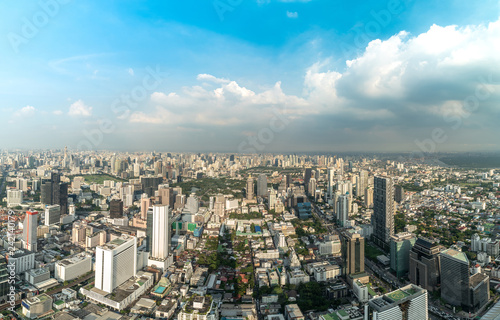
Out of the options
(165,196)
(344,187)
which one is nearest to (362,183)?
(344,187)

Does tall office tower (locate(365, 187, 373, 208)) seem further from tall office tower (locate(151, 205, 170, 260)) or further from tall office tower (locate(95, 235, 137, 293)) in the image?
tall office tower (locate(95, 235, 137, 293))

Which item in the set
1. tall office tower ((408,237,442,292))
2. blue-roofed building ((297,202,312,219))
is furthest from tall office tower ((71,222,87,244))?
tall office tower ((408,237,442,292))

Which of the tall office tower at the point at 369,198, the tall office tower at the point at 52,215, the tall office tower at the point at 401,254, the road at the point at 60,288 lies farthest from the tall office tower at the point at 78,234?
the tall office tower at the point at 369,198

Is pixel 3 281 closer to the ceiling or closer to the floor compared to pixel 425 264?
closer to the floor

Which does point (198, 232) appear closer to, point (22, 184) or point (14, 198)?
point (14, 198)

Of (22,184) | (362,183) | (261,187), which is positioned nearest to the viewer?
(22,184)

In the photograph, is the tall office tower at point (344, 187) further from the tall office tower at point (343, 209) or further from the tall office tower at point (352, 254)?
the tall office tower at point (352, 254)
